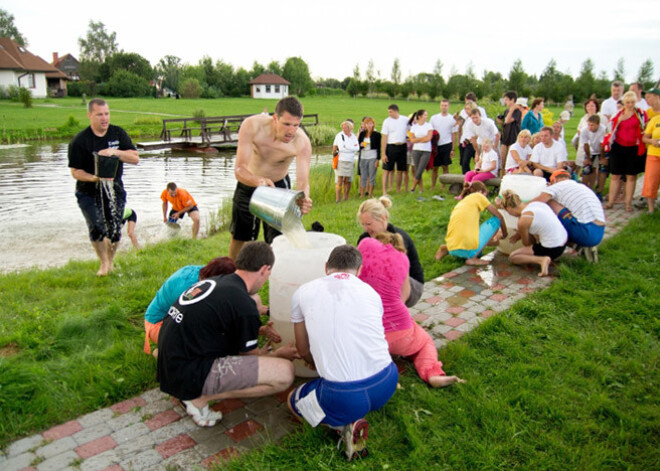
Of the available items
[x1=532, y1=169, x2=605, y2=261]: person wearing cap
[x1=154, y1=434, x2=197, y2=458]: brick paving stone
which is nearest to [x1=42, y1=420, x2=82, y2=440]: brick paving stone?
[x1=154, y1=434, x2=197, y2=458]: brick paving stone

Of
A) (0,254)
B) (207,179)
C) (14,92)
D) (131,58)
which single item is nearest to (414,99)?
(131,58)

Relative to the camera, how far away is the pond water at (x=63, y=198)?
8.88 metres

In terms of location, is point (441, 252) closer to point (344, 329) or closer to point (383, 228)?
point (383, 228)

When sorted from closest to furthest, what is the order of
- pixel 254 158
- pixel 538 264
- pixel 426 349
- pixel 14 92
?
pixel 426 349, pixel 254 158, pixel 538 264, pixel 14 92

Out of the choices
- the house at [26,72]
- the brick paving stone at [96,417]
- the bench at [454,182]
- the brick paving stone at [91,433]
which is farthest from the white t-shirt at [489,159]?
the house at [26,72]

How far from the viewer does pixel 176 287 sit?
375cm

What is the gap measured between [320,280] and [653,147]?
752 centimetres

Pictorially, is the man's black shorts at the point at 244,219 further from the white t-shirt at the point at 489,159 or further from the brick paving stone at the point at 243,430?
the white t-shirt at the point at 489,159

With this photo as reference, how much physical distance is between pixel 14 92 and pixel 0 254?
48.8m

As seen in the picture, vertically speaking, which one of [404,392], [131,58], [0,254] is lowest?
[0,254]

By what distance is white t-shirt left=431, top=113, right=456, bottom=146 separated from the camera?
11.1 metres

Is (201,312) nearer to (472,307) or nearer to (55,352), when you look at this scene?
(55,352)

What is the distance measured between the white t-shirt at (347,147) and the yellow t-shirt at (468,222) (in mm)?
5248

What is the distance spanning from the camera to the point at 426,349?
3.92m
